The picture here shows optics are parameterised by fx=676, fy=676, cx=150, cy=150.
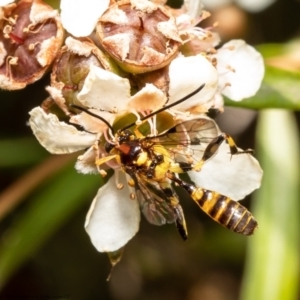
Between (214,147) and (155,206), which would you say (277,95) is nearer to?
(214,147)

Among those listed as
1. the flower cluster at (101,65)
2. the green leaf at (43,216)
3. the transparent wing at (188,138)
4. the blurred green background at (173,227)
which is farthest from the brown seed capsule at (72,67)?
the green leaf at (43,216)

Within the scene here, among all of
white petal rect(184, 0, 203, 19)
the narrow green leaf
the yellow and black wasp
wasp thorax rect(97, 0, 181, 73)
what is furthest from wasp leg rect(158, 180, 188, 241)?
Answer: the narrow green leaf

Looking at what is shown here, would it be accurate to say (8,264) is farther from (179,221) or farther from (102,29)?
(102,29)

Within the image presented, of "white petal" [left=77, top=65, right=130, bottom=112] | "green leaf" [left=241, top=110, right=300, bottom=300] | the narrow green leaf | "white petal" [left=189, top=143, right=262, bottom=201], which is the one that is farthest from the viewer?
the narrow green leaf

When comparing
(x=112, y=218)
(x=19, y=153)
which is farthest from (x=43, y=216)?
(x=112, y=218)

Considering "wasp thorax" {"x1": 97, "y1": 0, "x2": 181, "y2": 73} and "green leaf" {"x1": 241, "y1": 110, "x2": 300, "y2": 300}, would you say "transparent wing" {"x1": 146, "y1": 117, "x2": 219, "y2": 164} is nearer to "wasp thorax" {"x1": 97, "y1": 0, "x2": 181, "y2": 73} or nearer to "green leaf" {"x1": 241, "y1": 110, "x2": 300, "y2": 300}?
"wasp thorax" {"x1": 97, "y1": 0, "x2": 181, "y2": 73}

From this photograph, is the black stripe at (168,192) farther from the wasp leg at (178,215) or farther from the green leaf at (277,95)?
the green leaf at (277,95)

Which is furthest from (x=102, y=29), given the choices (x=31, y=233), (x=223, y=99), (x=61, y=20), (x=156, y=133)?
(x=31, y=233)
